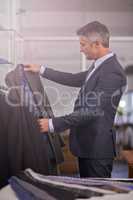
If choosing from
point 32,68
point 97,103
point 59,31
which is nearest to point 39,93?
point 32,68

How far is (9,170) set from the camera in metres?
1.48

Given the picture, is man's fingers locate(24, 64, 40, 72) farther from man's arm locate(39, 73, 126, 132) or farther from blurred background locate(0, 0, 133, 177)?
man's arm locate(39, 73, 126, 132)

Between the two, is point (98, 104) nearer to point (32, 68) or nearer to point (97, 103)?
point (97, 103)

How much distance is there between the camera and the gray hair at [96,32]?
190cm

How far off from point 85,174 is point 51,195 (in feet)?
2.96

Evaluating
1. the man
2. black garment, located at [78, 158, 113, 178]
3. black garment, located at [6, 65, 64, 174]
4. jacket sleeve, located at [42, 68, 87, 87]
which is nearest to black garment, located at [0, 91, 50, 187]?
black garment, located at [6, 65, 64, 174]

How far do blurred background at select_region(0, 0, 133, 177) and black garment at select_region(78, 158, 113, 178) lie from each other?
0.19 metres

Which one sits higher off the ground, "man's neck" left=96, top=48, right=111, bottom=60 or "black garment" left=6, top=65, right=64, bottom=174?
"man's neck" left=96, top=48, right=111, bottom=60

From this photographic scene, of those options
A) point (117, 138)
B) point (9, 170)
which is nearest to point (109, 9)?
point (117, 138)

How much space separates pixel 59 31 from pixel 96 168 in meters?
0.88

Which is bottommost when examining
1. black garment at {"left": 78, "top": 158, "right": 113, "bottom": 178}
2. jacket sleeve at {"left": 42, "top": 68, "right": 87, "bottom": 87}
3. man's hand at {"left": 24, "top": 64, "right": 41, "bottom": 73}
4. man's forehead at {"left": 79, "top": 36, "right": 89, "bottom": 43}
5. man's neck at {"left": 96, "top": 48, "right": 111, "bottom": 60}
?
black garment at {"left": 78, "top": 158, "right": 113, "bottom": 178}

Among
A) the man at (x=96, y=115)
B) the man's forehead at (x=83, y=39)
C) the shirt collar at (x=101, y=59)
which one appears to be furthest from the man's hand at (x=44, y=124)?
the man's forehead at (x=83, y=39)

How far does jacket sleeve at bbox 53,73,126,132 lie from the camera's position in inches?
69.7

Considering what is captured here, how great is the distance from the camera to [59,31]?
6.70 ft
